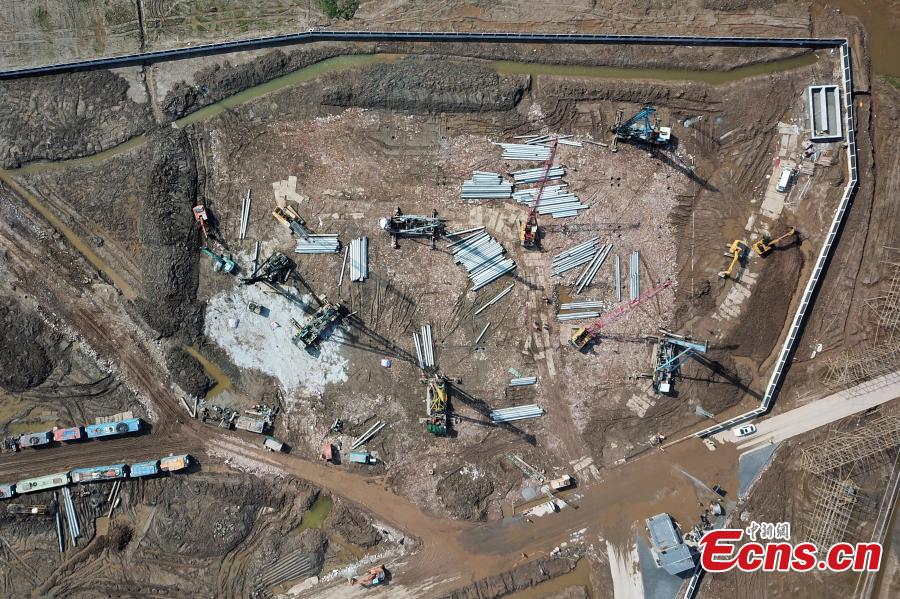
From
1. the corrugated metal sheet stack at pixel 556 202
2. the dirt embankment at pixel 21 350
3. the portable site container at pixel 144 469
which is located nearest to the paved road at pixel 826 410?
the corrugated metal sheet stack at pixel 556 202

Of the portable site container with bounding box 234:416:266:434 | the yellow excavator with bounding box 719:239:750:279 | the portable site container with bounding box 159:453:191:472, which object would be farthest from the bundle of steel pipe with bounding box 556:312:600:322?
the portable site container with bounding box 159:453:191:472

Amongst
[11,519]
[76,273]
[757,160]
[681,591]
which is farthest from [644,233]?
[11,519]

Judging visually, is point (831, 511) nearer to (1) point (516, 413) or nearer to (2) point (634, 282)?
(2) point (634, 282)

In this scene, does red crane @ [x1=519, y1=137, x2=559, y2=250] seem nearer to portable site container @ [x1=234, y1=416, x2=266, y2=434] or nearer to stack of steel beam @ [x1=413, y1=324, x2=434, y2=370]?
stack of steel beam @ [x1=413, y1=324, x2=434, y2=370]

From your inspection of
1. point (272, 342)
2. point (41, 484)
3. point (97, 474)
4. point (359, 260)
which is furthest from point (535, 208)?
point (41, 484)

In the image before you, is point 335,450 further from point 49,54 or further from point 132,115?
point 49,54

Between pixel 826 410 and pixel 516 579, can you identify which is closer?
pixel 516 579
